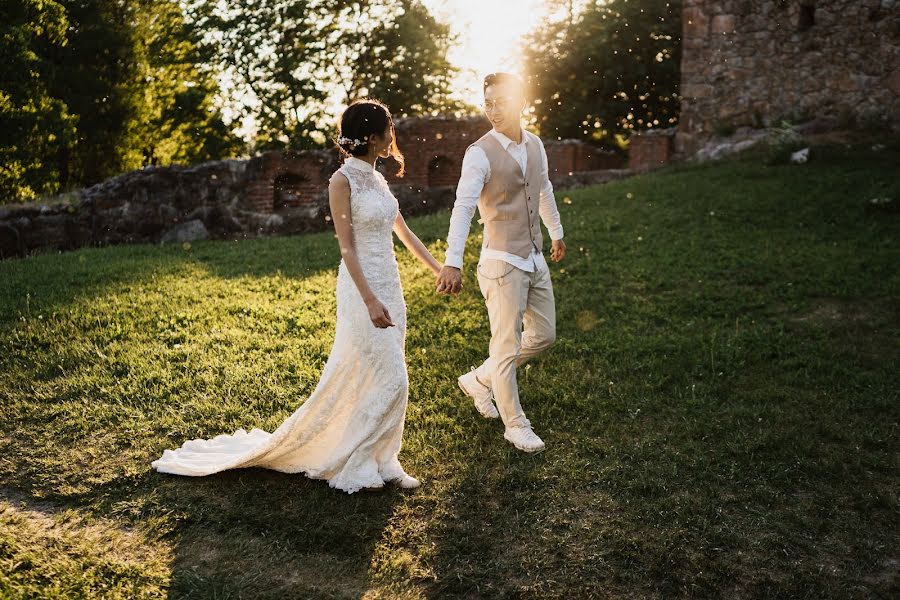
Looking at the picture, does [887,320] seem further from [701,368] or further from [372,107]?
[372,107]

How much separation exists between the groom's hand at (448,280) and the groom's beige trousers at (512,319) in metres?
0.45

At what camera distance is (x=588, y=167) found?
2122cm

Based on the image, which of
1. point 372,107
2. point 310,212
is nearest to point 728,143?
point 310,212

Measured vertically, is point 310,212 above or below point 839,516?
above

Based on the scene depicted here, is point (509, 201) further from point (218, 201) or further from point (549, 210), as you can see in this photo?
point (218, 201)

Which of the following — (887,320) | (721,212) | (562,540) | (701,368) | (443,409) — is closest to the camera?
(562,540)

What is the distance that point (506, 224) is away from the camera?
4816 millimetres

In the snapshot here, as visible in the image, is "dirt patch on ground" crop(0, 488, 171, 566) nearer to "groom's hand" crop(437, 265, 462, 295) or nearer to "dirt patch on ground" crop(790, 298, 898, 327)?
"groom's hand" crop(437, 265, 462, 295)

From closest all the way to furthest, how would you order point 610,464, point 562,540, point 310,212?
point 562,540, point 610,464, point 310,212

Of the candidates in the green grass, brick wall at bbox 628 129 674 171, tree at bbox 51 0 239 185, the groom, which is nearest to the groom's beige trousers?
the groom

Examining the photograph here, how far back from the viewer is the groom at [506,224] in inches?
185

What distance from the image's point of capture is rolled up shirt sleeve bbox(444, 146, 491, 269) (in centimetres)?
461

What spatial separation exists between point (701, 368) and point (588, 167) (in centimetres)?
1533

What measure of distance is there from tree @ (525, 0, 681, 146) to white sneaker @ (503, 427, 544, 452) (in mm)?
23055
